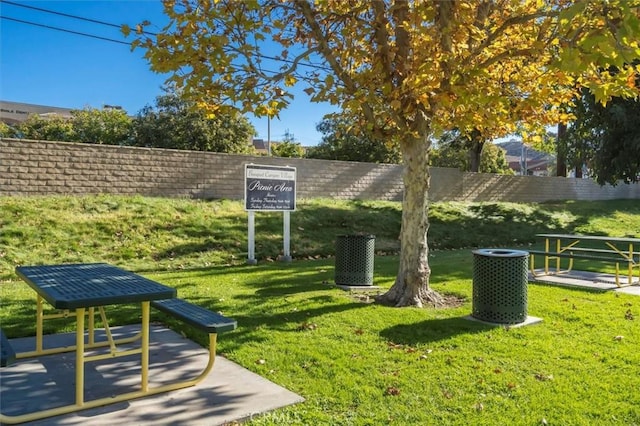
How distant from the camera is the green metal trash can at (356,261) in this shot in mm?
8094

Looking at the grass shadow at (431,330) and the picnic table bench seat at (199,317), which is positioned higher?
the picnic table bench seat at (199,317)

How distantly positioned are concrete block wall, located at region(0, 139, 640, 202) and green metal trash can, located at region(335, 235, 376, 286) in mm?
7612

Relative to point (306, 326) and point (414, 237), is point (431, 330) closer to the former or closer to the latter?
point (306, 326)

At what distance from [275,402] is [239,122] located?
21797 millimetres

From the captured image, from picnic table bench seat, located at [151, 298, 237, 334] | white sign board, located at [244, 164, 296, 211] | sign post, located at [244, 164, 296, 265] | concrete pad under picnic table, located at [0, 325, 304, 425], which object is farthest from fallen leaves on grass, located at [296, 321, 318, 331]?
white sign board, located at [244, 164, 296, 211]

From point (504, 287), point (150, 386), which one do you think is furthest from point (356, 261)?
point (150, 386)

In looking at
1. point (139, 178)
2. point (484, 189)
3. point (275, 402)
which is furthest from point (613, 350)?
point (484, 189)

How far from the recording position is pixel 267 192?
11.2 m

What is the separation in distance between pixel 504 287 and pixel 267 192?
6415 millimetres

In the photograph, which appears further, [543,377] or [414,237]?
[414,237]

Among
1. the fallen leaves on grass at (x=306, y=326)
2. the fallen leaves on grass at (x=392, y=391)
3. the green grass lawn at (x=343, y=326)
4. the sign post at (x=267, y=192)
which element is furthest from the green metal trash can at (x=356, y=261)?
the fallen leaves on grass at (x=392, y=391)

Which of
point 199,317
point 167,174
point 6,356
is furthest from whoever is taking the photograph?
point 167,174

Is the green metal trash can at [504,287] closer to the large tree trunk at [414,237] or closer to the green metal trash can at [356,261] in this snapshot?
the large tree trunk at [414,237]

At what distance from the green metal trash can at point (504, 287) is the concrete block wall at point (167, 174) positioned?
10363mm
